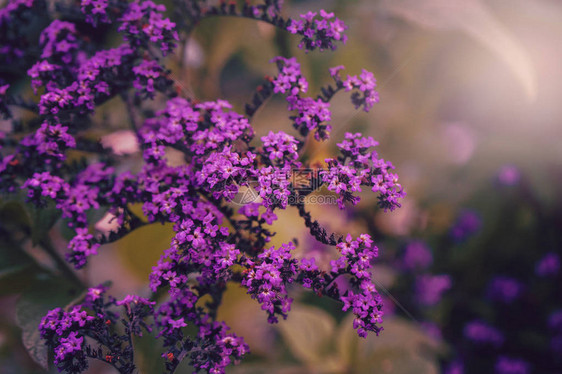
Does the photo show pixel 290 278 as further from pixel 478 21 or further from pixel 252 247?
pixel 478 21

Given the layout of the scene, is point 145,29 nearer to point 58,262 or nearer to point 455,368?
point 58,262

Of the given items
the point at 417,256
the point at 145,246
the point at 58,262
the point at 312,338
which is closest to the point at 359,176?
the point at 145,246

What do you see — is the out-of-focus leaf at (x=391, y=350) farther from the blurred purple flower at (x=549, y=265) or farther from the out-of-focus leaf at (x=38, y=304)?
the out-of-focus leaf at (x=38, y=304)

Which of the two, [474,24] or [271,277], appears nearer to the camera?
[271,277]

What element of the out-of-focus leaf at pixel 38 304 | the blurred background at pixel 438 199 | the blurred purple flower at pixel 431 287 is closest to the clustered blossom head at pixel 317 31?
the blurred background at pixel 438 199

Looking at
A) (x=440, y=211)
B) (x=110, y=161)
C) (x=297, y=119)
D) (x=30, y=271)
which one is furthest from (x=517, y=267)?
(x=30, y=271)

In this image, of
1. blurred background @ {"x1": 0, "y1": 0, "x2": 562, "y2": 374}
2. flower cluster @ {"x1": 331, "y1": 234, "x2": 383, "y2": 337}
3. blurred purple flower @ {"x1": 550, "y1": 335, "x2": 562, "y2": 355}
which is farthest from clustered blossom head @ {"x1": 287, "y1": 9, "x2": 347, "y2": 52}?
blurred purple flower @ {"x1": 550, "y1": 335, "x2": 562, "y2": 355}
